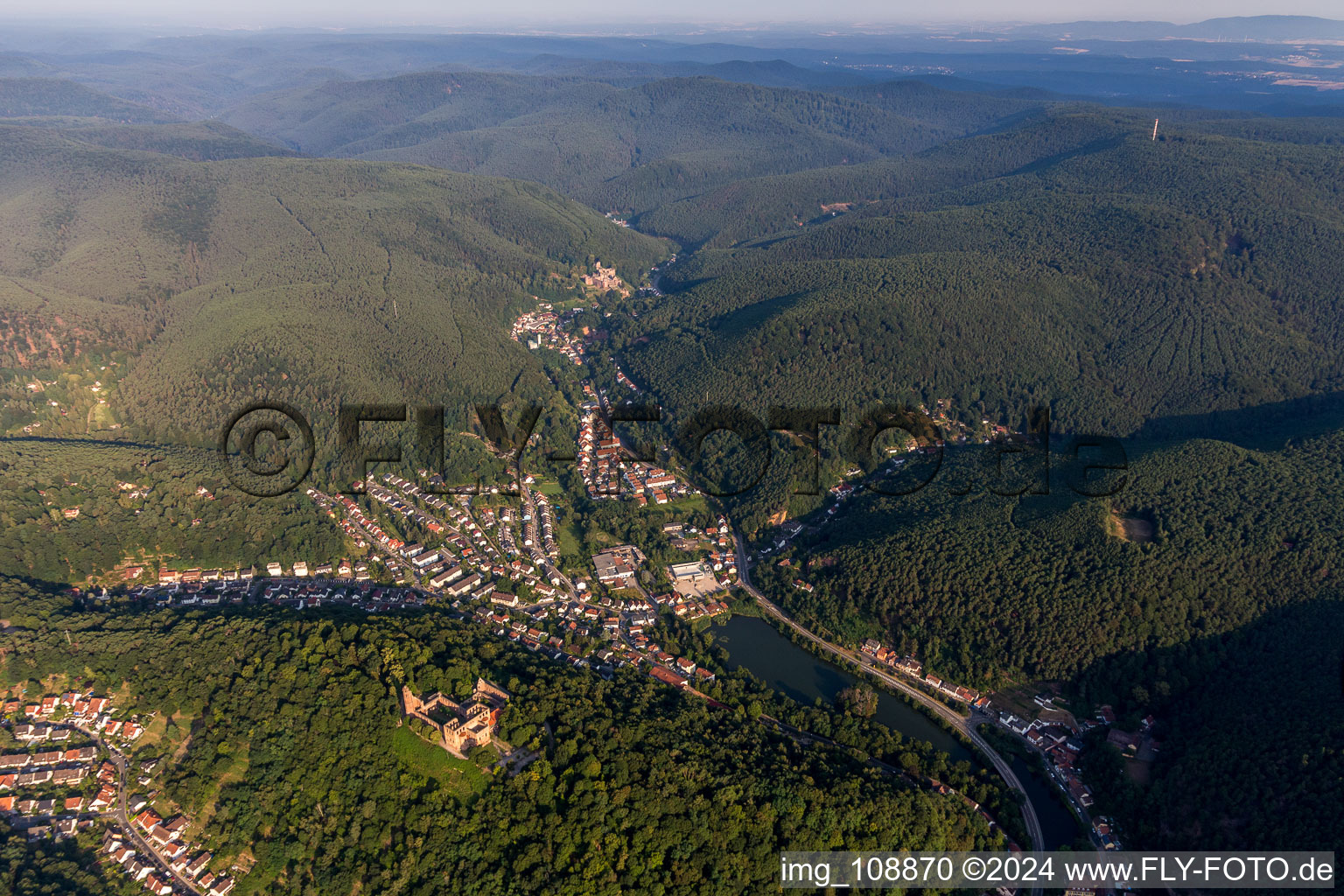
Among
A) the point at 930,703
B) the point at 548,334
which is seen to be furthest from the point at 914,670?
the point at 548,334

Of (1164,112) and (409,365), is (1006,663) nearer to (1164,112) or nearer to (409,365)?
(409,365)

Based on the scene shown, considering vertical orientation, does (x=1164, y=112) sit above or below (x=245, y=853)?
above

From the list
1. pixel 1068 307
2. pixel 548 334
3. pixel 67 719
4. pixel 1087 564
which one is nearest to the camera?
pixel 67 719

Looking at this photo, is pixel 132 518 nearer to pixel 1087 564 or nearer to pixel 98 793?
pixel 98 793

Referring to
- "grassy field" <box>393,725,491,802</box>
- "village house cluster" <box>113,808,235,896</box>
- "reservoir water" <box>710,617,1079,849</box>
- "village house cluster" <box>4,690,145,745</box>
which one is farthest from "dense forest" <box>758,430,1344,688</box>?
"village house cluster" <box>4,690,145,745</box>

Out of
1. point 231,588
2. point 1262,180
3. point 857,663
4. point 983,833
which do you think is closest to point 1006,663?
point 857,663

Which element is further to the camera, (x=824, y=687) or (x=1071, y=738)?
(x=824, y=687)
